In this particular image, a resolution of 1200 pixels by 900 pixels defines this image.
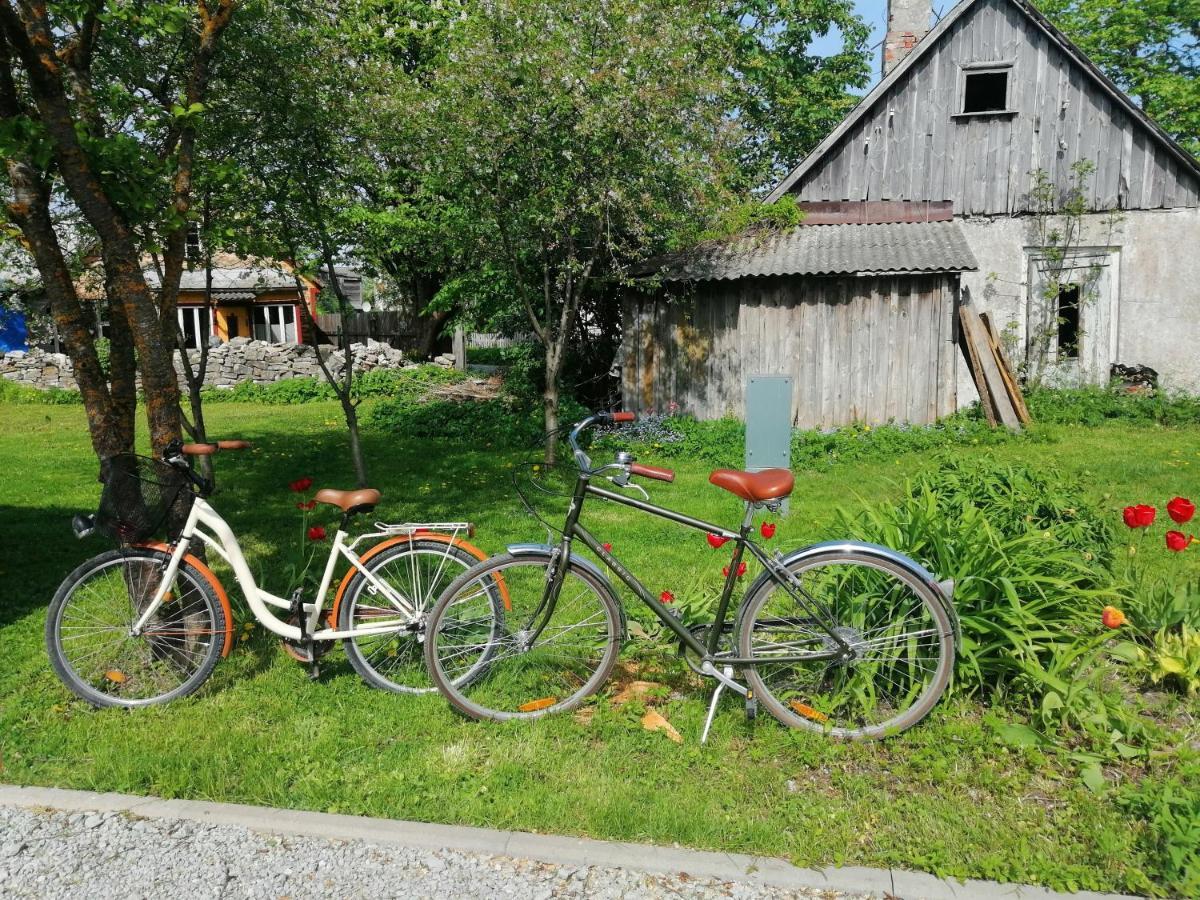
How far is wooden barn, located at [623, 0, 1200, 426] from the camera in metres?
12.2

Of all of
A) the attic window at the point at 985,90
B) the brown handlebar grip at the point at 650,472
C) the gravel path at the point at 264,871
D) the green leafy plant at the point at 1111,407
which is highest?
the attic window at the point at 985,90

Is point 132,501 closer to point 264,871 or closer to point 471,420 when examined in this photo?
point 264,871

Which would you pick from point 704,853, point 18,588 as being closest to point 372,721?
point 704,853

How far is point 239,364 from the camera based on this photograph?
20.6 metres

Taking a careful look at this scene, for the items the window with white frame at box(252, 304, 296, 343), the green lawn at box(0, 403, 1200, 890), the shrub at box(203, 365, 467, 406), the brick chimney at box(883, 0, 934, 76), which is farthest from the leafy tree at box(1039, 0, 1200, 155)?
the window with white frame at box(252, 304, 296, 343)

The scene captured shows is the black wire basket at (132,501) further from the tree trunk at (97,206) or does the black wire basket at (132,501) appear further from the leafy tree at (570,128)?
the leafy tree at (570,128)

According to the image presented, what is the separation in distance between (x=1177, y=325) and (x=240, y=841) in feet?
46.7

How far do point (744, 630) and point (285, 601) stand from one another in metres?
2.07

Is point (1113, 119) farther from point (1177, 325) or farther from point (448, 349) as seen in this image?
point (448, 349)

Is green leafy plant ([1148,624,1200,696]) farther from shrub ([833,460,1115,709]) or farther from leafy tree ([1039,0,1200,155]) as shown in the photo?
leafy tree ([1039,0,1200,155])

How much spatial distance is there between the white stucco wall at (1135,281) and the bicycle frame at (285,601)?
11.2 meters

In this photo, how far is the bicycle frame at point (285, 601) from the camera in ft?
13.0

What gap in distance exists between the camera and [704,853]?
2881 mm

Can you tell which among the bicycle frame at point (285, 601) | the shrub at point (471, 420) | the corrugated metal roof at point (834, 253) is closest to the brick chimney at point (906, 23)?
the corrugated metal roof at point (834, 253)
